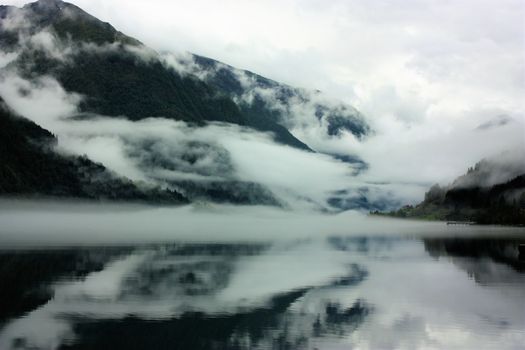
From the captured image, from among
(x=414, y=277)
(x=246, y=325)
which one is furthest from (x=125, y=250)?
(x=246, y=325)

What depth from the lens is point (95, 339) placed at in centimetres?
4816

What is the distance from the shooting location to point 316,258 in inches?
4862

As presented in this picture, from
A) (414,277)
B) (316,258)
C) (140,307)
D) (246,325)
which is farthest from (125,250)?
(246,325)

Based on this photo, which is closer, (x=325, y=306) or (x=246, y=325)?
(x=246, y=325)

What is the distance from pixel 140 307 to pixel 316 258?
6535 cm

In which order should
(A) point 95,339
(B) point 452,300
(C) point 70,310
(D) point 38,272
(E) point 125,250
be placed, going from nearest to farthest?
(A) point 95,339, (C) point 70,310, (B) point 452,300, (D) point 38,272, (E) point 125,250

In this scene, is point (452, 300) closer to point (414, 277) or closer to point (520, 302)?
point (520, 302)

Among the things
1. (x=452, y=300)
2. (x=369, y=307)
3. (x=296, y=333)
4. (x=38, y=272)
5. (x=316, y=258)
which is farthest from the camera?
(x=316, y=258)

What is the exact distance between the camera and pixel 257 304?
66125 millimetres

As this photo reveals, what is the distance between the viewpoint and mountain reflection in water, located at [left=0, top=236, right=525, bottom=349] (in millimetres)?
49750

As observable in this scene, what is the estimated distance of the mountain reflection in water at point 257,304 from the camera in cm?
4975

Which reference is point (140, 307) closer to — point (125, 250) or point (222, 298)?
point (222, 298)

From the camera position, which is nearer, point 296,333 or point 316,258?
point 296,333

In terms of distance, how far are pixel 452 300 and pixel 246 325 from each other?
1021 inches
